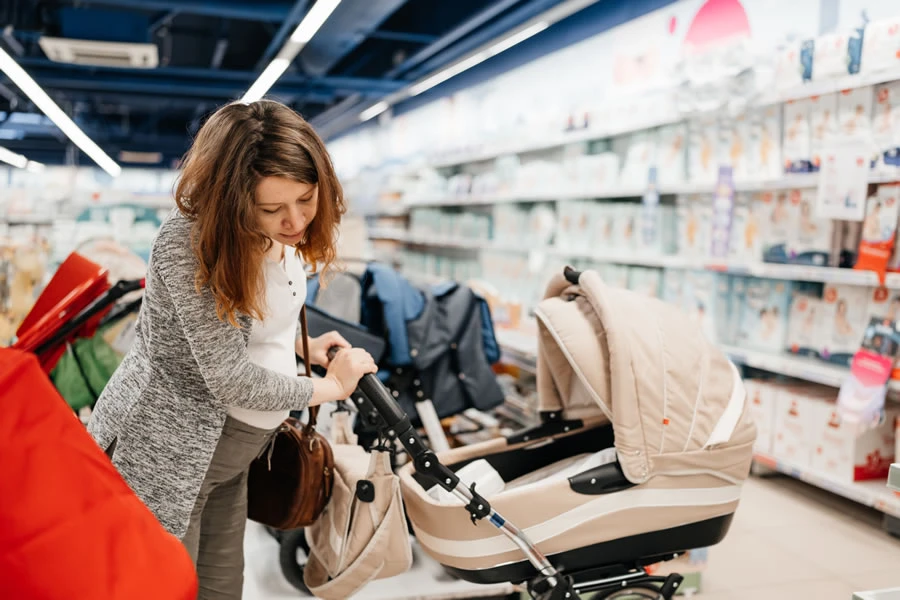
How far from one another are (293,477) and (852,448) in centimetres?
278

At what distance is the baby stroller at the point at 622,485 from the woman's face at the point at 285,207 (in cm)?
60

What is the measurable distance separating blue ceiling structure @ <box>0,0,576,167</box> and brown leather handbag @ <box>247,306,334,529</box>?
5924 mm

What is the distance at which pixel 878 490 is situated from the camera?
11.5 feet

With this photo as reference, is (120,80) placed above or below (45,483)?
above

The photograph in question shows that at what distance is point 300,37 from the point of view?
699cm

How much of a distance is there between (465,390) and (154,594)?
2.24 metres

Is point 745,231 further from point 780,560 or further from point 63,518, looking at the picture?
point 63,518

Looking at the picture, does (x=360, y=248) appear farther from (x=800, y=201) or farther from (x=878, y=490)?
(x=878, y=490)

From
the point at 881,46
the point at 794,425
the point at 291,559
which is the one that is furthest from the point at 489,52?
the point at 291,559

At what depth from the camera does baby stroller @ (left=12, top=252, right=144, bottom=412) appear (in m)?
2.49

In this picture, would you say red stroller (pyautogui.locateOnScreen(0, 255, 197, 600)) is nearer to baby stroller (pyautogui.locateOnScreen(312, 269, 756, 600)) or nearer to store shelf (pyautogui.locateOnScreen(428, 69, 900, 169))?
baby stroller (pyautogui.locateOnScreen(312, 269, 756, 600))

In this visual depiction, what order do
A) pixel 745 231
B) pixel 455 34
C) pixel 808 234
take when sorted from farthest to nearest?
pixel 455 34
pixel 745 231
pixel 808 234

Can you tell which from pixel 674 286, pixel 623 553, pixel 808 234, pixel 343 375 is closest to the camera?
pixel 343 375

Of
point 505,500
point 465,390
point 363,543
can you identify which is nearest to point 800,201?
point 465,390
